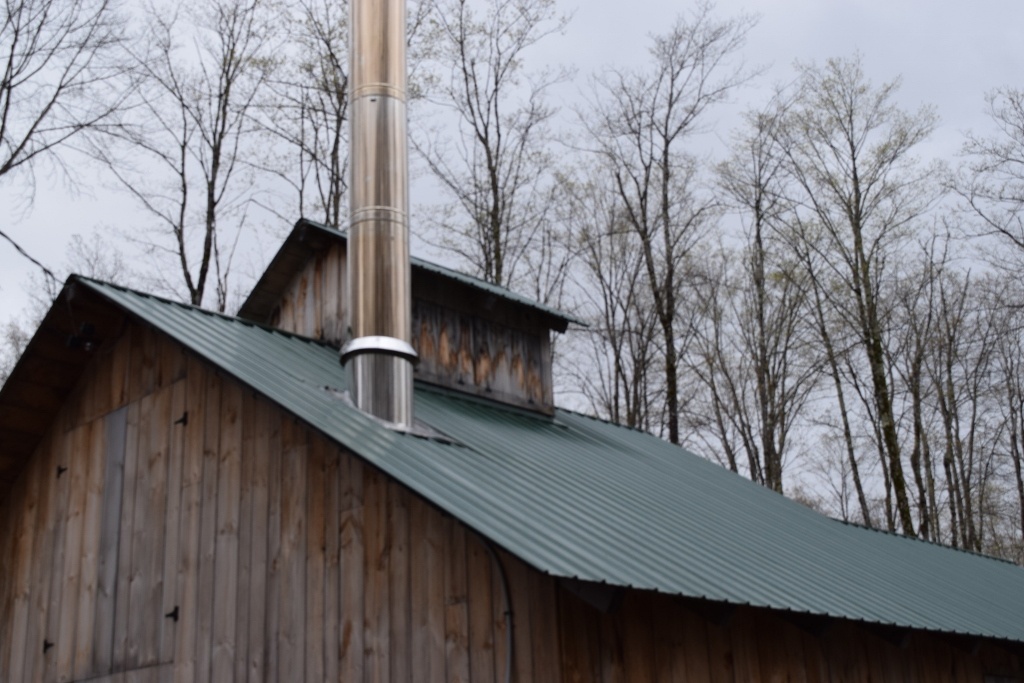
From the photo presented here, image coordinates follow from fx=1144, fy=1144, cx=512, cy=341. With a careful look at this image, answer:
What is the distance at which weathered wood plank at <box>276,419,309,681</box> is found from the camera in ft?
24.8

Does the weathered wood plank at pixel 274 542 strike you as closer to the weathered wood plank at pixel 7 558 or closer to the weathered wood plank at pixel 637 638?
the weathered wood plank at pixel 637 638

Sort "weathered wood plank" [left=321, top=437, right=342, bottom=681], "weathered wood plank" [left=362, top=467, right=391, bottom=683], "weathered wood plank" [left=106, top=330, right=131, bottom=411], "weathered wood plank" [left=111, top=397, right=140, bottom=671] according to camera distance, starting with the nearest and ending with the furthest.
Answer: "weathered wood plank" [left=362, top=467, right=391, bottom=683] < "weathered wood plank" [left=321, top=437, right=342, bottom=681] < "weathered wood plank" [left=111, top=397, right=140, bottom=671] < "weathered wood plank" [left=106, top=330, right=131, bottom=411]

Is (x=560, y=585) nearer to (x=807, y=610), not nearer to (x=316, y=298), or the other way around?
(x=807, y=610)

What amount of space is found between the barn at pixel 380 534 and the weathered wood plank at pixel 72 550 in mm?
27

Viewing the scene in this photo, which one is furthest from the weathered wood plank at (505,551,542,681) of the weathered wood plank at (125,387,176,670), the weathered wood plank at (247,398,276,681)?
the weathered wood plank at (125,387,176,670)

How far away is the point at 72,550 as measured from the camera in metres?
9.87

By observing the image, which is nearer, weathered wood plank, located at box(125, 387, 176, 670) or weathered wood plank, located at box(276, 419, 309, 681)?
weathered wood plank, located at box(276, 419, 309, 681)

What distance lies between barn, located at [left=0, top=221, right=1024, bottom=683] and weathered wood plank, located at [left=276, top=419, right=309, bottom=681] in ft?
0.05

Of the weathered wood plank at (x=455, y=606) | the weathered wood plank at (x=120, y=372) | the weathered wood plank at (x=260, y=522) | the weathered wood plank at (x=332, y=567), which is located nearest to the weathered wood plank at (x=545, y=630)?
the weathered wood plank at (x=455, y=606)

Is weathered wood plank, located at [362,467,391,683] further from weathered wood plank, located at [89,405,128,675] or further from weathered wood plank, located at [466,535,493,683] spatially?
weathered wood plank, located at [89,405,128,675]

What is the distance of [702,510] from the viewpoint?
977 centimetres

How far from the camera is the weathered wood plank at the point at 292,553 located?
298 inches

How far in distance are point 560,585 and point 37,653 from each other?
18.7 feet

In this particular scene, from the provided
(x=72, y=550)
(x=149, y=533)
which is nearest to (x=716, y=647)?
(x=149, y=533)
